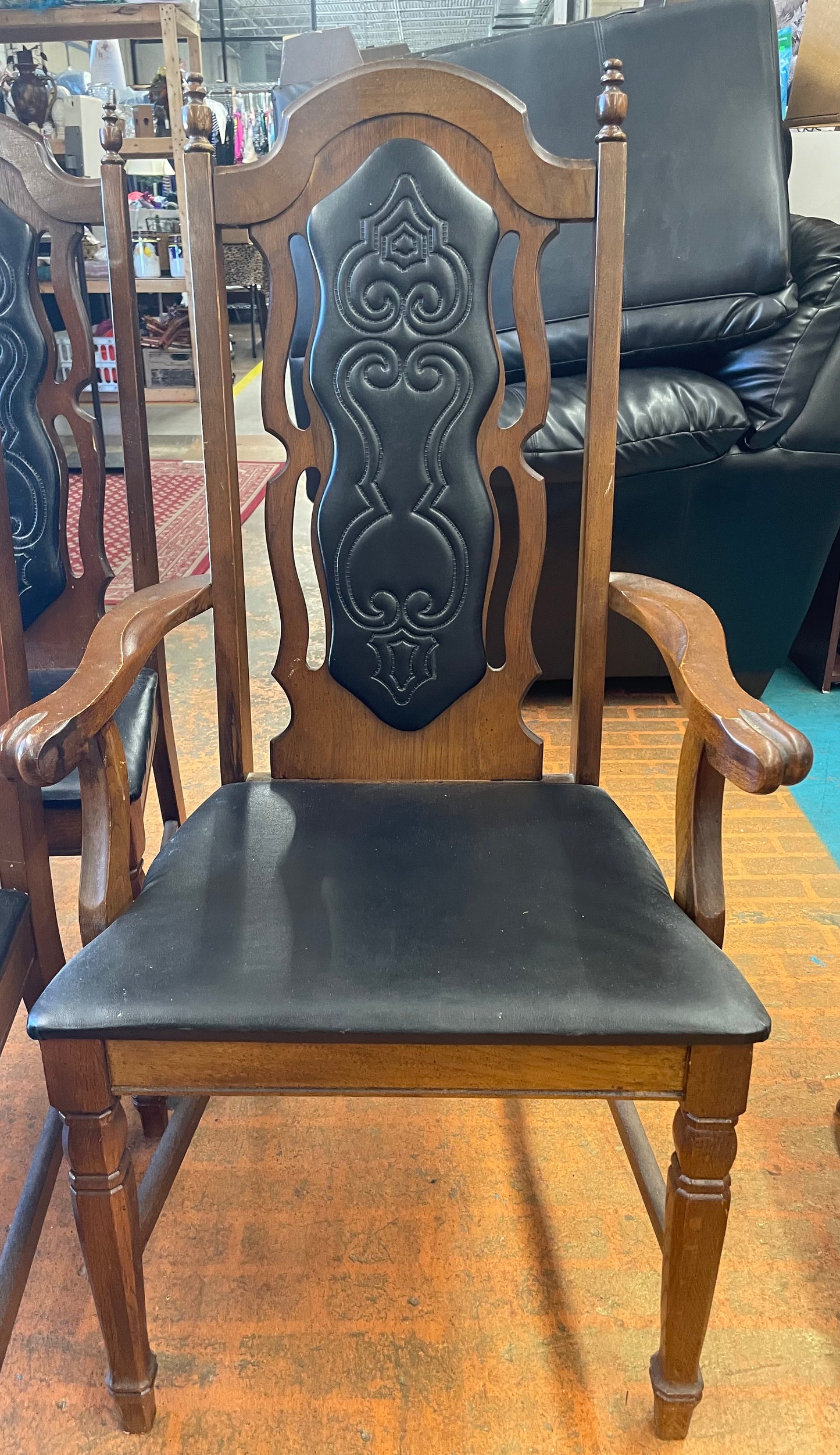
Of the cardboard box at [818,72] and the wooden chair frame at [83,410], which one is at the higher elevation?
the cardboard box at [818,72]

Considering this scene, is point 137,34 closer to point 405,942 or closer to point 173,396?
point 173,396

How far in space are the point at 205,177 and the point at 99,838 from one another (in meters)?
0.66

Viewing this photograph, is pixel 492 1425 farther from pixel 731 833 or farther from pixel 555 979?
pixel 731 833

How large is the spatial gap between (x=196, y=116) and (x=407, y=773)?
2.28ft

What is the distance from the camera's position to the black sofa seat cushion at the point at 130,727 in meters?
1.18

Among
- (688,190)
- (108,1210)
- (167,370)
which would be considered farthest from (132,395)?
(167,370)

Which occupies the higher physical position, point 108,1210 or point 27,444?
point 27,444

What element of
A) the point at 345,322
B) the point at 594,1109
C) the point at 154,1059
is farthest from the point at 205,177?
the point at 594,1109

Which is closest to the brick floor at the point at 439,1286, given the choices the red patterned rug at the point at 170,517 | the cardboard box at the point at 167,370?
the red patterned rug at the point at 170,517

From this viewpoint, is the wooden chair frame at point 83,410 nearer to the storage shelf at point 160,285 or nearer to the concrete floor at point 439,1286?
the concrete floor at point 439,1286

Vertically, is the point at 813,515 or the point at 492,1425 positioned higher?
the point at 813,515

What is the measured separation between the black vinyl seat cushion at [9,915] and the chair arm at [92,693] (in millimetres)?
132

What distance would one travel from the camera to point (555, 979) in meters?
0.80

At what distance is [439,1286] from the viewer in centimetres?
106
